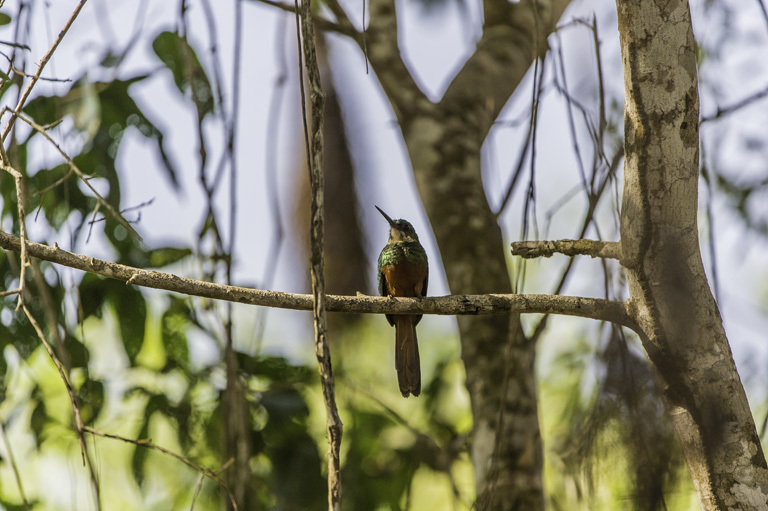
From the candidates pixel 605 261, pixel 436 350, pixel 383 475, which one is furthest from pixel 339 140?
pixel 436 350

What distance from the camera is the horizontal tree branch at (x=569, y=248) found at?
1914mm

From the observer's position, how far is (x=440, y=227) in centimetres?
340

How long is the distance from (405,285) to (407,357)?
0.45m

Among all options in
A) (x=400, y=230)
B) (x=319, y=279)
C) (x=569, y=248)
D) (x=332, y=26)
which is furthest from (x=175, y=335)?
(x=319, y=279)

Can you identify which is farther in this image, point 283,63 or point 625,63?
point 283,63

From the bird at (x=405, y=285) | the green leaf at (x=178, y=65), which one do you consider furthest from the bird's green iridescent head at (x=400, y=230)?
the green leaf at (x=178, y=65)

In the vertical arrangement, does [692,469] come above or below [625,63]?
below

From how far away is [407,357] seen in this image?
3.18 metres

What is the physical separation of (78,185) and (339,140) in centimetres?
125

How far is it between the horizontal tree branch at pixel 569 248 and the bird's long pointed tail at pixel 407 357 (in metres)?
1.16

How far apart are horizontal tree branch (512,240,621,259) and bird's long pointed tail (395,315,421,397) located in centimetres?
116

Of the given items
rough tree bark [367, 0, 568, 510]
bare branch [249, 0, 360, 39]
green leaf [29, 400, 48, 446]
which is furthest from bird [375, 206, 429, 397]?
green leaf [29, 400, 48, 446]

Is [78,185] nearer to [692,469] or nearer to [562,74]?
[562,74]

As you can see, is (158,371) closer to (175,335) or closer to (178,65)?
(175,335)
